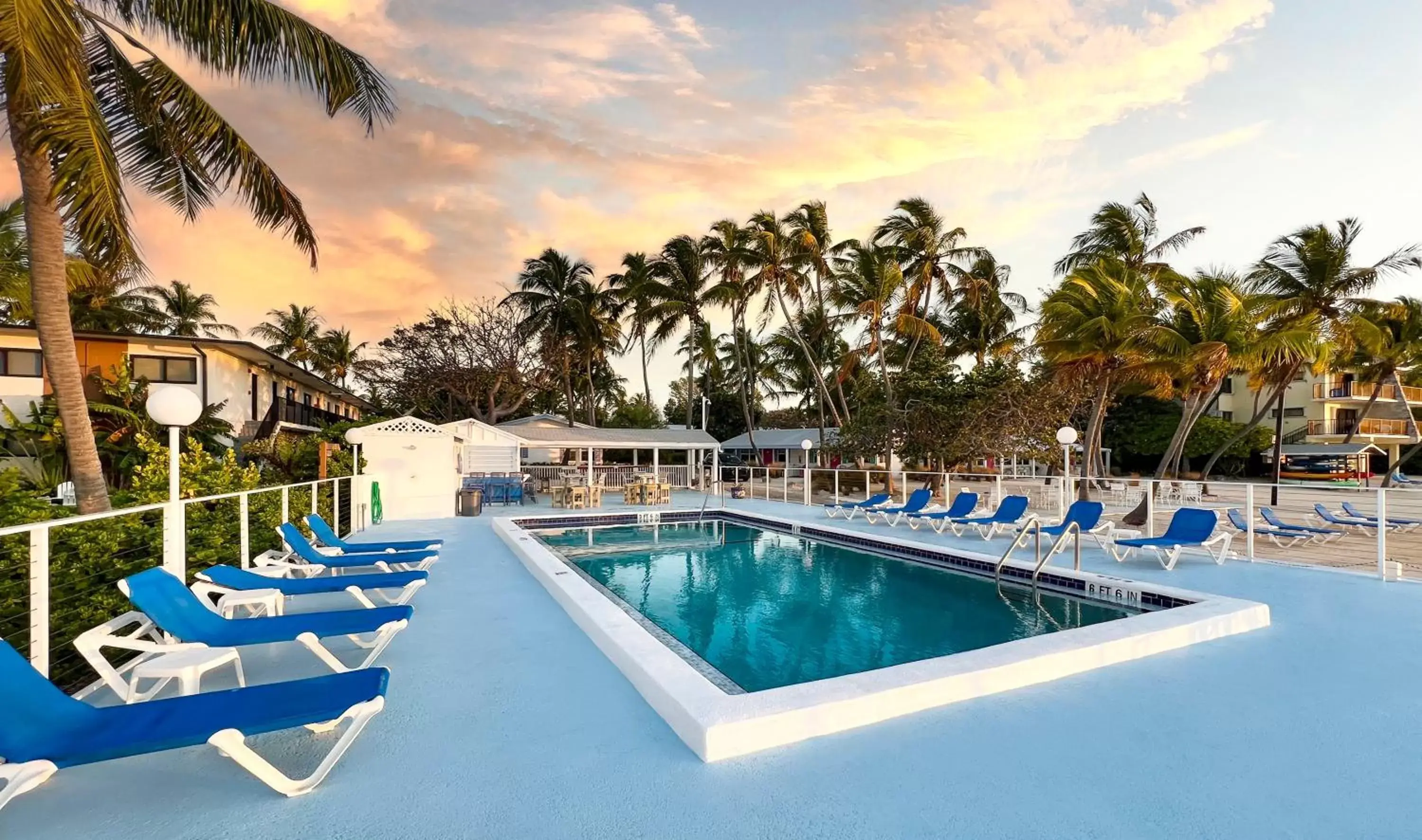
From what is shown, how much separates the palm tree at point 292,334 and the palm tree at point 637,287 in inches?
699

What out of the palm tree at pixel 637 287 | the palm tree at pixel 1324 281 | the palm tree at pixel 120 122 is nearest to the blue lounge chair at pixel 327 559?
the palm tree at pixel 120 122

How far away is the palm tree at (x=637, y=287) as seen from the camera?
25297 mm

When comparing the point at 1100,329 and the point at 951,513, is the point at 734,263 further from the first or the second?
the point at 951,513

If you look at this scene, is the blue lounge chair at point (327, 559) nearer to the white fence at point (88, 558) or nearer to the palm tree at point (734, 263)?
the white fence at point (88, 558)

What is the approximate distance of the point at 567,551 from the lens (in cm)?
1086

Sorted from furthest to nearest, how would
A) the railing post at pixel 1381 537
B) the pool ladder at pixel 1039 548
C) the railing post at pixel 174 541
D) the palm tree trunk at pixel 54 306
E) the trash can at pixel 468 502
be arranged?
the trash can at pixel 468 502 < the railing post at pixel 1381 537 < the pool ladder at pixel 1039 548 < the palm tree trunk at pixel 54 306 < the railing post at pixel 174 541

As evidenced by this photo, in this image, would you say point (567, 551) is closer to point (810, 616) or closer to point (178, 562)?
point (810, 616)

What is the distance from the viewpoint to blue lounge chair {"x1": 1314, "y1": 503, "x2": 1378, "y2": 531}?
1010 cm

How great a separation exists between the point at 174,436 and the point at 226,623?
1204 mm

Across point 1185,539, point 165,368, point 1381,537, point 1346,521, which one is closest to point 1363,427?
point 1346,521

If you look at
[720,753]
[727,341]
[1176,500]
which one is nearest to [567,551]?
[720,753]

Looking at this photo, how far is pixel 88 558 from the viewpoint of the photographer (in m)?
4.59

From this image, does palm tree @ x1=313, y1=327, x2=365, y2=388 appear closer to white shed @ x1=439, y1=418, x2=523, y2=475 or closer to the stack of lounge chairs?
white shed @ x1=439, y1=418, x2=523, y2=475

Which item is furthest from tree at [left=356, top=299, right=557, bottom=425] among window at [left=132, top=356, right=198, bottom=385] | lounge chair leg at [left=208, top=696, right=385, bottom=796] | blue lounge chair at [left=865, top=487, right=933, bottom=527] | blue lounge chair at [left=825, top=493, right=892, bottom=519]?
lounge chair leg at [left=208, top=696, right=385, bottom=796]
